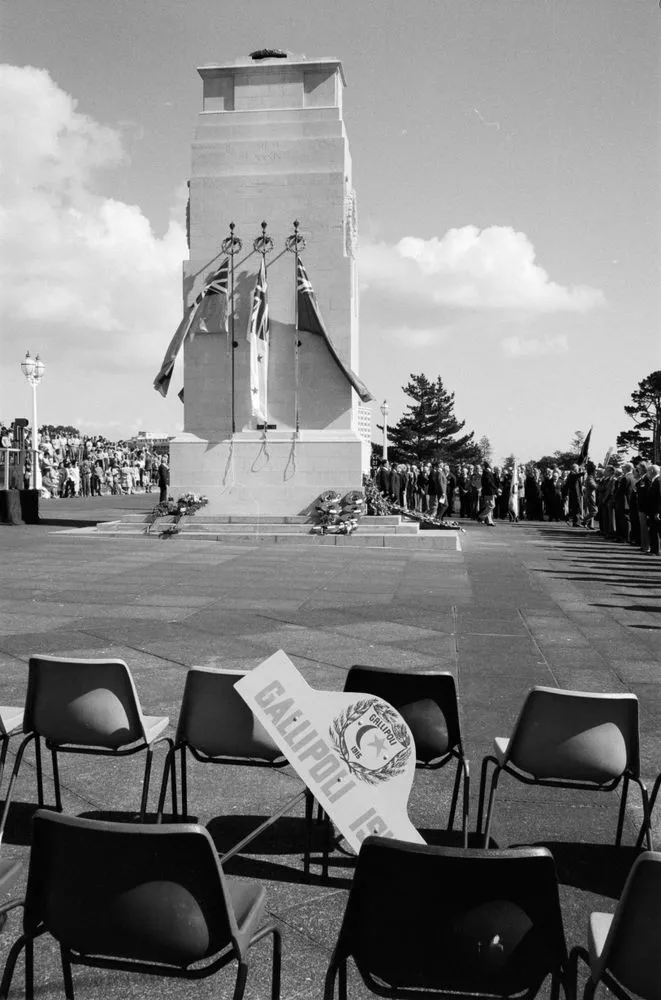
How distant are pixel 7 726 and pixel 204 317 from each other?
1850cm

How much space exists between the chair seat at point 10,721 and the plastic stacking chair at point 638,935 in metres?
3.04

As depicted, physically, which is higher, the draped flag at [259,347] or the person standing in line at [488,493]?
the draped flag at [259,347]

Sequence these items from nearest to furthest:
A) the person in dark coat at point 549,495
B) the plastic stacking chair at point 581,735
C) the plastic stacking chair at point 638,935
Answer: the plastic stacking chair at point 638,935
the plastic stacking chair at point 581,735
the person in dark coat at point 549,495

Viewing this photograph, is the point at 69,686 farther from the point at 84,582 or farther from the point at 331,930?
the point at 84,582

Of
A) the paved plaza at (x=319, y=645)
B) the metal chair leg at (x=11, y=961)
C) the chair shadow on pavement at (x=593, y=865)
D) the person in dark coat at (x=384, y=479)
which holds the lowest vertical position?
the chair shadow on pavement at (x=593, y=865)

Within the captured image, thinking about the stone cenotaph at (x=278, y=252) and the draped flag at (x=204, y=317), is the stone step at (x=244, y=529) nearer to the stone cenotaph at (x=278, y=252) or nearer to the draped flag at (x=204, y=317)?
the stone cenotaph at (x=278, y=252)

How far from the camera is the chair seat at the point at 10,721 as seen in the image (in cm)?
430

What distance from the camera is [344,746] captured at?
3045 millimetres

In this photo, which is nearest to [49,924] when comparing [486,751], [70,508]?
[486,751]

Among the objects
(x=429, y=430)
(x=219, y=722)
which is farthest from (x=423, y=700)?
(x=429, y=430)

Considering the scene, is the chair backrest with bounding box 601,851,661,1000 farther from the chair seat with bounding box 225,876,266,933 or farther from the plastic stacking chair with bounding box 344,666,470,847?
the plastic stacking chair with bounding box 344,666,470,847

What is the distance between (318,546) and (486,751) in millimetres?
13452

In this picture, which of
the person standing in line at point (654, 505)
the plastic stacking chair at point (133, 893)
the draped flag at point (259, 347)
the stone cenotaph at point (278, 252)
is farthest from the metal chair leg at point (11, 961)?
the draped flag at point (259, 347)

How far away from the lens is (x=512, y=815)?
4.45m
